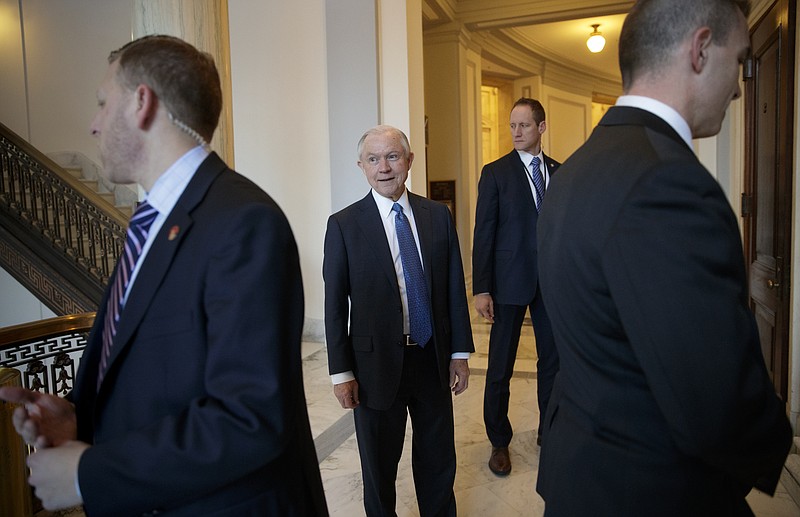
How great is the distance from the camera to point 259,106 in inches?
236

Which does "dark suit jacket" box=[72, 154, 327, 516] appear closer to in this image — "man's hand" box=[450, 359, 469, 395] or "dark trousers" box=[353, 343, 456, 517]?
"dark trousers" box=[353, 343, 456, 517]

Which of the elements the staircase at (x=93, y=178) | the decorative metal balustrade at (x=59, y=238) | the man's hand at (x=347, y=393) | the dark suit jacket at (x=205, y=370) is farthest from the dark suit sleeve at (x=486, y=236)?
the staircase at (x=93, y=178)

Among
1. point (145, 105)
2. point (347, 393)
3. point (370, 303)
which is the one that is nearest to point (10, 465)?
point (347, 393)

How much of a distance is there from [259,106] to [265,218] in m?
5.25

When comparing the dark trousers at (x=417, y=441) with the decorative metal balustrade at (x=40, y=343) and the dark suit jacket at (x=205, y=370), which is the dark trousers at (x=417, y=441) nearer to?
the dark suit jacket at (x=205, y=370)

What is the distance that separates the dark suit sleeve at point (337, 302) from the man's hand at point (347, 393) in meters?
0.06

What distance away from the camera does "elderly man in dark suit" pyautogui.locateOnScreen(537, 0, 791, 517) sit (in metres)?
0.99

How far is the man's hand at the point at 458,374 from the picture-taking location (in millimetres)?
2465

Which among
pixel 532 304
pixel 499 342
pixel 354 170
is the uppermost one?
pixel 354 170

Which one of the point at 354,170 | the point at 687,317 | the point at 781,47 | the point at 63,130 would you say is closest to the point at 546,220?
the point at 687,317

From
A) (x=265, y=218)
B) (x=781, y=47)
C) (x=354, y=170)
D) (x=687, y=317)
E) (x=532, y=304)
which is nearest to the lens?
(x=687, y=317)

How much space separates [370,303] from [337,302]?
128mm

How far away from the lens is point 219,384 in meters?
1.03

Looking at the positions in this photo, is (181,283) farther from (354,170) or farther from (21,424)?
(354,170)
